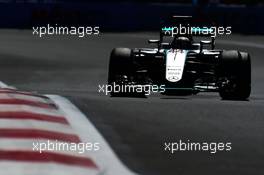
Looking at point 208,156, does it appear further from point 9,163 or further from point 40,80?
point 40,80

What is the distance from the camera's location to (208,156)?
724 centimetres

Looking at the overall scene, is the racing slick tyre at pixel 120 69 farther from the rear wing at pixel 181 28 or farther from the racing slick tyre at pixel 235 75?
the racing slick tyre at pixel 235 75

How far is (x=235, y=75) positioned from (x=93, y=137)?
5898mm

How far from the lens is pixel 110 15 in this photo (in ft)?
117

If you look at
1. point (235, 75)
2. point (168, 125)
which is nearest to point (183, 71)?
point (235, 75)

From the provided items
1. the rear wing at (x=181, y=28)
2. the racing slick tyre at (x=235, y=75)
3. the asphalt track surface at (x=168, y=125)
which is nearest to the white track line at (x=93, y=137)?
the asphalt track surface at (x=168, y=125)

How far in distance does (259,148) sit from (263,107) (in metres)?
2.82

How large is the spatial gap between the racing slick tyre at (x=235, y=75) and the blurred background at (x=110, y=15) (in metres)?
21.5

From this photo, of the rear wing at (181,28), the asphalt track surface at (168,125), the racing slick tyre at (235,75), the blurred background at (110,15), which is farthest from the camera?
the blurred background at (110,15)

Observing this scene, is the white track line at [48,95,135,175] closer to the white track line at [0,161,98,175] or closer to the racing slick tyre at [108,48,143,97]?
the white track line at [0,161,98,175]

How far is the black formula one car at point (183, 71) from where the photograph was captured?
1309 cm

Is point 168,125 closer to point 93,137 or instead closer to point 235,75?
point 93,137

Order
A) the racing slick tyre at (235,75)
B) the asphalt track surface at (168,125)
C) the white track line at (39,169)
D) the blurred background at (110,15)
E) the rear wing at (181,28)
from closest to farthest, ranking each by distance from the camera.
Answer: the white track line at (39,169) < the asphalt track surface at (168,125) < the racing slick tyre at (235,75) < the rear wing at (181,28) < the blurred background at (110,15)

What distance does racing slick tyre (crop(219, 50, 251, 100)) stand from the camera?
13.0 metres
